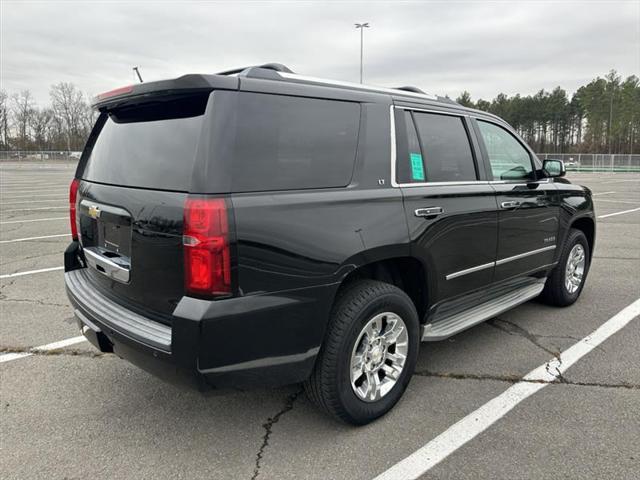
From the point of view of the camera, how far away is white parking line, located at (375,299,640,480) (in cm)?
249

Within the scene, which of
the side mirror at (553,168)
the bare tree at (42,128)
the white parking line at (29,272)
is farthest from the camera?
the bare tree at (42,128)

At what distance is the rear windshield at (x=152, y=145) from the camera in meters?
2.36

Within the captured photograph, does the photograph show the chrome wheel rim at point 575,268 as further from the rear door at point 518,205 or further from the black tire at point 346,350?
Result: the black tire at point 346,350

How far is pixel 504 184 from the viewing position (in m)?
3.85

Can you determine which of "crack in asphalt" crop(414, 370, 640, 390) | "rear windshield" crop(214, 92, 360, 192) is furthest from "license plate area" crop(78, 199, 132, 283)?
"crack in asphalt" crop(414, 370, 640, 390)

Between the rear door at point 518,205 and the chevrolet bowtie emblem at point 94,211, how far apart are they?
278 cm

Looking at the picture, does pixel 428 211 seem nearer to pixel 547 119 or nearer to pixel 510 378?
pixel 510 378

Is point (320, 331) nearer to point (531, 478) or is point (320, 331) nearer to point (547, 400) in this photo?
point (531, 478)

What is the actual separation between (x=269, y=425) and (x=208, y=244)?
1313mm

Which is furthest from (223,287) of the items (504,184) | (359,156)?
(504,184)

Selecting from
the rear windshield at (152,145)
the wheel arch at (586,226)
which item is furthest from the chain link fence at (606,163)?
the rear windshield at (152,145)

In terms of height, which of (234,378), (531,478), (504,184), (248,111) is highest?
(248,111)

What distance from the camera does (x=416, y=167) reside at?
10.3 feet

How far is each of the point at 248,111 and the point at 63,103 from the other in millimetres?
98723
